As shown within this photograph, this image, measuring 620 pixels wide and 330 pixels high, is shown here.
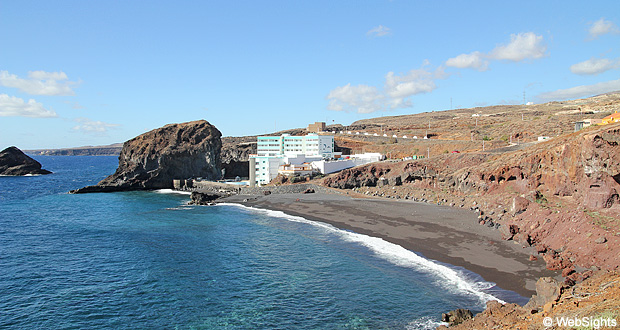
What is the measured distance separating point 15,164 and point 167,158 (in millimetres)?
82877

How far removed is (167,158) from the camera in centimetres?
8781

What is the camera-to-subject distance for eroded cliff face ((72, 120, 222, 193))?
86.8 meters

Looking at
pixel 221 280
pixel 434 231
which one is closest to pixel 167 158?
pixel 221 280

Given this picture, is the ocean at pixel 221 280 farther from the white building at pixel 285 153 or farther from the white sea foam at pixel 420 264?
the white building at pixel 285 153

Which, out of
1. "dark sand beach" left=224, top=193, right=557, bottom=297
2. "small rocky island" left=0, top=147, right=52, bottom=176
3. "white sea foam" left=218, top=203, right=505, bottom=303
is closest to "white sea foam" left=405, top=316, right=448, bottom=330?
"white sea foam" left=218, top=203, right=505, bottom=303

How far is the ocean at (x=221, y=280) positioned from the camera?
20.7m

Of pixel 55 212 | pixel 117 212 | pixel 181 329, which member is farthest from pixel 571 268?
pixel 55 212

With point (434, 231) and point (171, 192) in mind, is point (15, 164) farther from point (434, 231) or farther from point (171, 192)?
point (434, 231)

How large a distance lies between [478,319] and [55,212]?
58.3 m

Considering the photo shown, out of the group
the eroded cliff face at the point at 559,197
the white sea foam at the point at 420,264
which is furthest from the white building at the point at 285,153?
the white sea foam at the point at 420,264

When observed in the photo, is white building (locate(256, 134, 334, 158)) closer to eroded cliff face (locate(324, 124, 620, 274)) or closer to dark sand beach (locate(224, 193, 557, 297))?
dark sand beach (locate(224, 193, 557, 297))

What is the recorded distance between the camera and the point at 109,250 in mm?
34562

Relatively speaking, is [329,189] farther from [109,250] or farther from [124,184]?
[124,184]

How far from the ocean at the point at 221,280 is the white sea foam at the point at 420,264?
0.29ft
